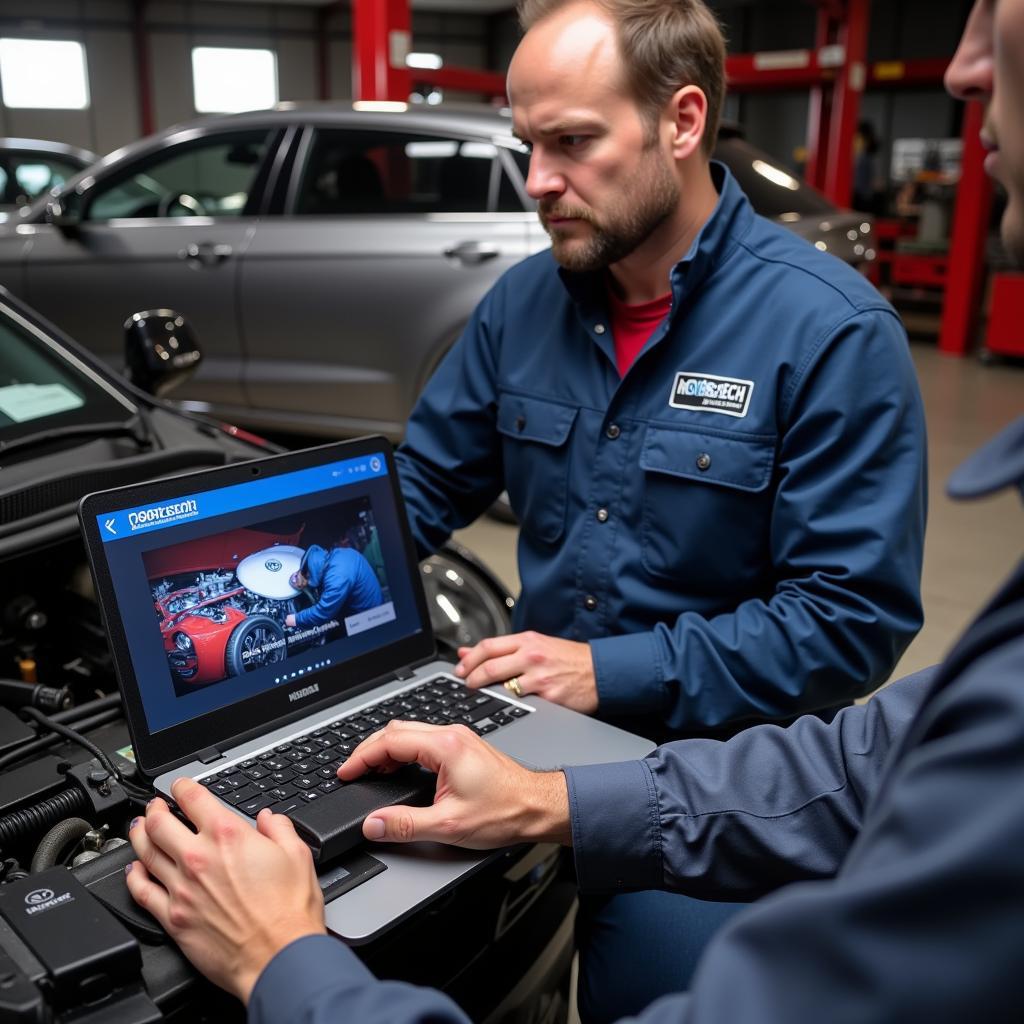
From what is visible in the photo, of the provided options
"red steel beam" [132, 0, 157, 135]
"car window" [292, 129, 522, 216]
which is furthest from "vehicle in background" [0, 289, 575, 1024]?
"red steel beam" [132, 0, 157, 135]

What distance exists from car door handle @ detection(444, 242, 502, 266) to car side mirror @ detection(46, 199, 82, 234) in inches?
62.5

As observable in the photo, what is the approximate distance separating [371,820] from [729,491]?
0.74m

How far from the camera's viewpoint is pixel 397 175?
388 centimetres

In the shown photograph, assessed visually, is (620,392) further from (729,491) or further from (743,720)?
(743,720)

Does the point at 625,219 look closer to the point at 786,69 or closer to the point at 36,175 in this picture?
the point at 36,175

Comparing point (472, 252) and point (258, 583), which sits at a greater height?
point (472, 252)

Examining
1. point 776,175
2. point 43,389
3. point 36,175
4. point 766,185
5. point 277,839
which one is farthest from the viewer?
point 36,175

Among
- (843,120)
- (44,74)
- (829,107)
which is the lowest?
(843,120)

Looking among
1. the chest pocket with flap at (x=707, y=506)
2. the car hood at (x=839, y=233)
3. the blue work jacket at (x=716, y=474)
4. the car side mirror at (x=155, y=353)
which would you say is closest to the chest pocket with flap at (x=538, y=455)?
the blue work jacket at (x=716, y=474)

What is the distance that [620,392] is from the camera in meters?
1.52

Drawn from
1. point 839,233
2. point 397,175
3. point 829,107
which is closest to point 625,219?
point 397,175

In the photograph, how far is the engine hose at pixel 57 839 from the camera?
974 millimetres

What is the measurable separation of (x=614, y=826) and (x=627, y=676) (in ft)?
1.14

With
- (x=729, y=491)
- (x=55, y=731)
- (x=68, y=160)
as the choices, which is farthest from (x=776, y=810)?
(x=68, y=160)
